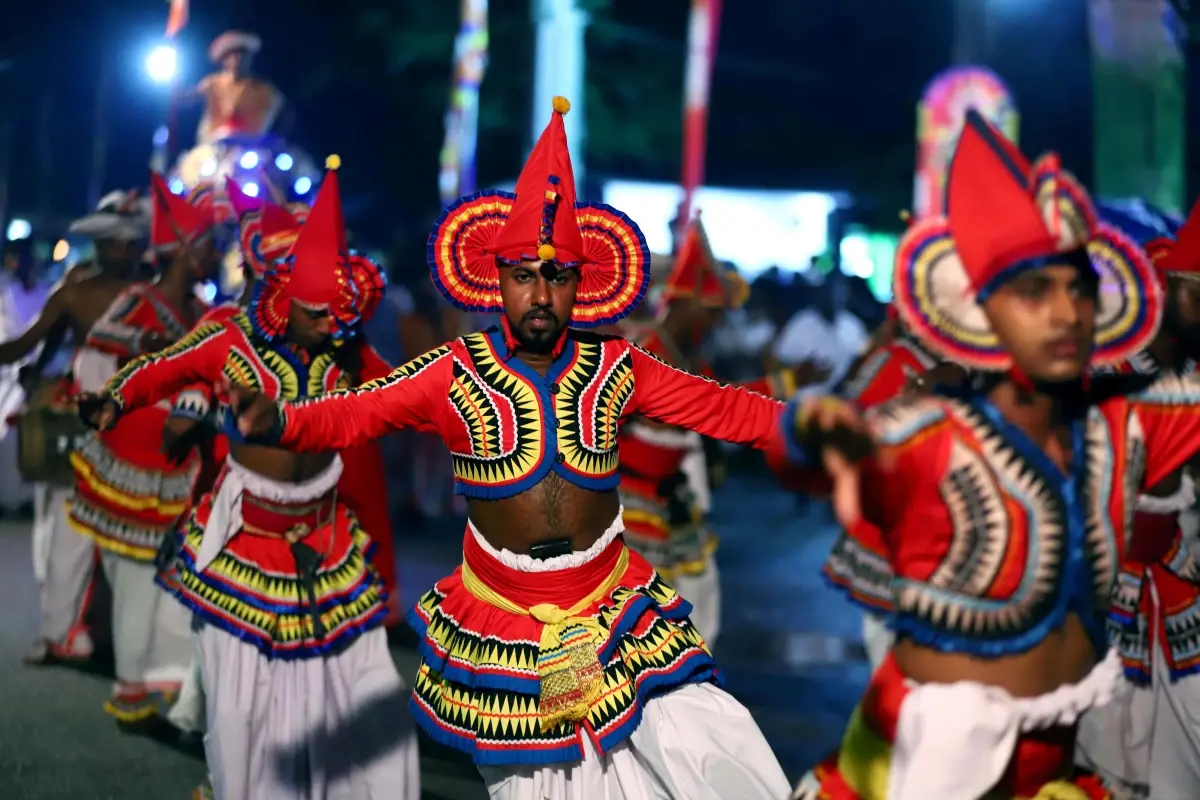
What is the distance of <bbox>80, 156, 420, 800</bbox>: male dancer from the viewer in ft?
18.9

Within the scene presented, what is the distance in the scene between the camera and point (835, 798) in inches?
140

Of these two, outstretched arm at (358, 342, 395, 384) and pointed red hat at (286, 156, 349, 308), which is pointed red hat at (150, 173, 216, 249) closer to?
outstretched arm at (358, 342, 395, 384)

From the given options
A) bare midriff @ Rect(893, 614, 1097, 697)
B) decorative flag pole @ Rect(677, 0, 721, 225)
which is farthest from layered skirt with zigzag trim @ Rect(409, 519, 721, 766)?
decorative flag pole @ Rect(677, 0, 721, 225)

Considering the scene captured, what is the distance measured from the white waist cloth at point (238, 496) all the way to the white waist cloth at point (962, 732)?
3.14 metres

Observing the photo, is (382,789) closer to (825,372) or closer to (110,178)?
(825,372)

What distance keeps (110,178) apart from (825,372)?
23818mm

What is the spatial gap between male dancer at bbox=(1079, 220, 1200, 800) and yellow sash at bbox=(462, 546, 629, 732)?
234 centimetres

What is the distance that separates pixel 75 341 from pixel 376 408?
4824mm

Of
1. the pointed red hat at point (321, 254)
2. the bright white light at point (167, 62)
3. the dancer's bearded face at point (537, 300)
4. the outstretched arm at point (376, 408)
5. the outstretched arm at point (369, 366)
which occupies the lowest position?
the outstretched arm at point (376, 408)

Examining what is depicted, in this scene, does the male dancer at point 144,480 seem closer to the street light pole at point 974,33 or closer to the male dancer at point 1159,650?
the male dancer at point 1159,650

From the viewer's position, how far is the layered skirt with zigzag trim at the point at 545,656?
14.8 ft

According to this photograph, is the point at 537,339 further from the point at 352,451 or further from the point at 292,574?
the point at 352,451

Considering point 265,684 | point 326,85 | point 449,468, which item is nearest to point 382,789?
point 265,684

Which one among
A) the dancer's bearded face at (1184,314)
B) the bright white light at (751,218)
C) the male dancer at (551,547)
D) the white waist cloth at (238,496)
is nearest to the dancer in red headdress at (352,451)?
the white waist cloth at (238,496)
